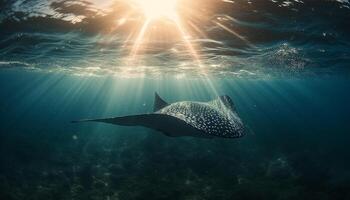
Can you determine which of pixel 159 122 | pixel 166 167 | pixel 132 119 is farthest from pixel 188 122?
pixel 166 167

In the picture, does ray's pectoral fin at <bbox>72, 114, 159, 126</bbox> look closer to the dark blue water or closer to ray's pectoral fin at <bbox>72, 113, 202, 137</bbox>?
ray's pectoral fin at <bbox>72, 113, 202, 137</bbox>

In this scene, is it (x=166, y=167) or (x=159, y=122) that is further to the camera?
(x=166, y=167)

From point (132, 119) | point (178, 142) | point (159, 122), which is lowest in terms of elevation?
point (178, 142)

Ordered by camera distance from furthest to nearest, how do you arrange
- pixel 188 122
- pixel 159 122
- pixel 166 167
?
1. pixel 166 167
2. pixel 159 122
3. pixel 188 122

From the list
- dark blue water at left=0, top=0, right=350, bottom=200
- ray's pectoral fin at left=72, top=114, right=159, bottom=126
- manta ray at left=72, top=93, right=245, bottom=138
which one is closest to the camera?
ray's pectoral fin at left=72, top=114, right=159, bottom=126

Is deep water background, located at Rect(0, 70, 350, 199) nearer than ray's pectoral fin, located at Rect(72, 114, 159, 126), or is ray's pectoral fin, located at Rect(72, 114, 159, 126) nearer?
ray's pectoral fin, located at Rect(72, 114, 159, 126)

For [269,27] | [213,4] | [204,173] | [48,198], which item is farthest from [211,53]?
[48,198]

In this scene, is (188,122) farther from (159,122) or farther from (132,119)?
(132,119)

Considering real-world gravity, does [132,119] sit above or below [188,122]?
above

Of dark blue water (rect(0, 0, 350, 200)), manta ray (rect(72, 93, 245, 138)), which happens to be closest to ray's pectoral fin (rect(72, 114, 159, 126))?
manta ray (rect(72, 93, 245, 138))

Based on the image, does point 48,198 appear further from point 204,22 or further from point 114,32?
point 204,22

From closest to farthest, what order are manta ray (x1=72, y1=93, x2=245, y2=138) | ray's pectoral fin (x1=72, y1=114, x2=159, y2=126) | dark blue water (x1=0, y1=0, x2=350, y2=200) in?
ray's pectoral fin (x1=72, y1=114, x2=159, y2=126) < manta ray (x1=72, y1=93, x2=245, y2=138) < dark blue water (x1=0, y1=0, x2=350, y2=200)

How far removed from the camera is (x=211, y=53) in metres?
25.8

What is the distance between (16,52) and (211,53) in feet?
56.8
